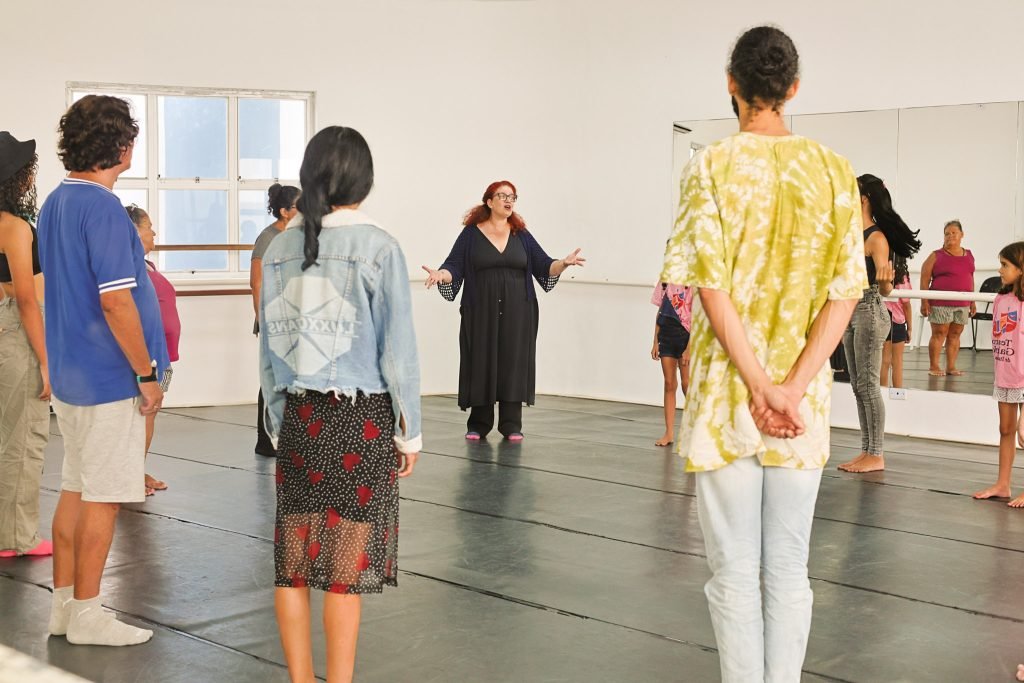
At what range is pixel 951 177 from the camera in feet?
27.6

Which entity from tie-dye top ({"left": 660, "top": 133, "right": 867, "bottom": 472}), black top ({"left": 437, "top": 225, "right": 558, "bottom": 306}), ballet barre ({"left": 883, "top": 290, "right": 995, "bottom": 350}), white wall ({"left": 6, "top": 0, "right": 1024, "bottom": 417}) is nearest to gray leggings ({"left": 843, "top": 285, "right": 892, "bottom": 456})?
ballet barre ({"left": 883, "top": 290, "right": 995, "bottom": 350})

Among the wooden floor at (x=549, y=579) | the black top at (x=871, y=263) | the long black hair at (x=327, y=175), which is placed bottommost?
the wooden floor at (x=549, y=579)

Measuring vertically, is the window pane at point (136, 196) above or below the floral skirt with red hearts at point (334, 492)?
above

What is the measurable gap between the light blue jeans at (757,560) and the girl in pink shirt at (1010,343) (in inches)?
146

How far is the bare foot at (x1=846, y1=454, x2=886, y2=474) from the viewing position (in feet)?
23.1

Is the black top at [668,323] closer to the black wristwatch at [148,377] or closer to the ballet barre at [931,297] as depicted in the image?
the ballet barre at [931,297]

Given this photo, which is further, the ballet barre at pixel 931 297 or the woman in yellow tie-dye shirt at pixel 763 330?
the ballet barre at pixel 931 297

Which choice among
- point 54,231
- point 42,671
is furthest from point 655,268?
point 42,671

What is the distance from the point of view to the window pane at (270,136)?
993 centimetres

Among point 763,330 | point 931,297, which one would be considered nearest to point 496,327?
point 931,297

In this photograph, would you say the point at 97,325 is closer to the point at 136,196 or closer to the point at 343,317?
the point at 343,317

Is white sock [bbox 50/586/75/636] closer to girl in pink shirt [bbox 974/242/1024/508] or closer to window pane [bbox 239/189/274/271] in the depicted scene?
girl in pink shirt [bbox 974/242/1024/508]

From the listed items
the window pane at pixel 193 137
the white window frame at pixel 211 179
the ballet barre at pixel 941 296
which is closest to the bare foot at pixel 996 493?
the ballet barre at pixel 941 296

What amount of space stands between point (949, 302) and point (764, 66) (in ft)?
21.0
